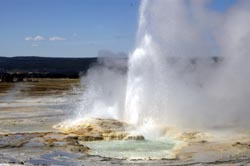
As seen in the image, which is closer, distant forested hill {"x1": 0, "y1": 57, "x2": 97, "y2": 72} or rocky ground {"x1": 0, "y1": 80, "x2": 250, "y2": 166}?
rocky ground {"x1": 0, "y1": 80, "x2": 250, "y2": 166}

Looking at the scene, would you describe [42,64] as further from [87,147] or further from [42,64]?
[87,147]

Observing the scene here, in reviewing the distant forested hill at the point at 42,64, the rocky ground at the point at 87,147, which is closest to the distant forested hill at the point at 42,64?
the distant forested hill at the point at 42,64

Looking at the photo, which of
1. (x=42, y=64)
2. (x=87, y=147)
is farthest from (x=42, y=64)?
(x=87, y=147)

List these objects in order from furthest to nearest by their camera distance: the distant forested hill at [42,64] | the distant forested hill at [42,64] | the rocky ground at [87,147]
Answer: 1. the distant forested hill at [42,64]
2. the distant forested hill at [42,64]
3. the rocky ground at [87,147]

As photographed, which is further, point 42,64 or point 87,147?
point 42,64

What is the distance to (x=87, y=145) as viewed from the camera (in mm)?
15633

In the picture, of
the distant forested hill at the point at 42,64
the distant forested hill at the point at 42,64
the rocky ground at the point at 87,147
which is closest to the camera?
Answer: the rocky ground at the point at 87,147

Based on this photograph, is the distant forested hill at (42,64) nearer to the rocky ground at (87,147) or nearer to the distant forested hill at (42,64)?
the distant forested hill at (42,64)

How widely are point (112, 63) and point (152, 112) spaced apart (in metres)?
12.3

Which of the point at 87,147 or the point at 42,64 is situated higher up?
the point at 42,64

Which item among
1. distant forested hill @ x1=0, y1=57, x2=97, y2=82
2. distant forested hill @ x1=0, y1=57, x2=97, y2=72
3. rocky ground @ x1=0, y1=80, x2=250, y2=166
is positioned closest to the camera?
rocky ground @ x1=0, y1=80, x2=250, y2=166

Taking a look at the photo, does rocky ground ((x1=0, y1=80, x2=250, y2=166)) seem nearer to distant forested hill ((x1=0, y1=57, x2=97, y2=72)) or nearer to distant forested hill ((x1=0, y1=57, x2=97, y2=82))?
distant forested hill ((x1=0, y1=57, x2=97, y2=82))

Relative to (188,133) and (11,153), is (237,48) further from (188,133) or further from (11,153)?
(11,153)

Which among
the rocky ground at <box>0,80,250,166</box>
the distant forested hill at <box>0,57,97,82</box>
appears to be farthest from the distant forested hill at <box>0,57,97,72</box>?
the rocky ground at <box>0,80,250,166</box>
